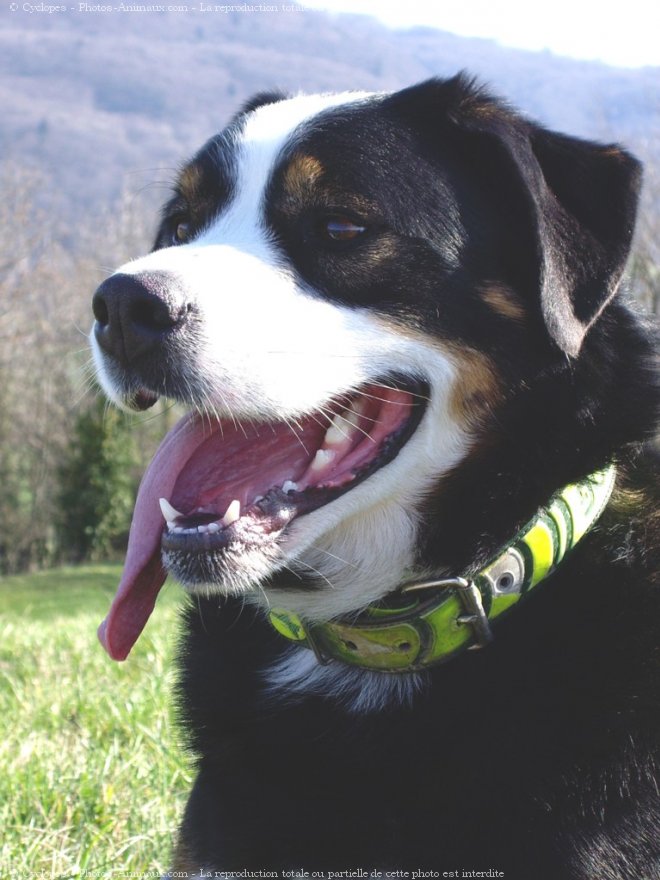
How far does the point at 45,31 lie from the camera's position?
630 ft

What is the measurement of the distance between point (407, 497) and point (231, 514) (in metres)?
0.45

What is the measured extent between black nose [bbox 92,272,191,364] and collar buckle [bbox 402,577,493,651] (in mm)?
810

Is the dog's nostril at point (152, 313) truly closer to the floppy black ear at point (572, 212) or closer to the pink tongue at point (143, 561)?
the pink tongue at point (143, 561)

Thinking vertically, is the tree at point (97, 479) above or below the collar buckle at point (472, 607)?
below

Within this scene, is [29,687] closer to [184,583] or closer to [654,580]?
[184,583]

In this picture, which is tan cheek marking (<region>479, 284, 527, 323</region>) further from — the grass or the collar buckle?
the grass

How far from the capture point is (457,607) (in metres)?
2.14

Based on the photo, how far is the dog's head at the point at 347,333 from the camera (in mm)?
2176

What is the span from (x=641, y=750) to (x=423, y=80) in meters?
1.71

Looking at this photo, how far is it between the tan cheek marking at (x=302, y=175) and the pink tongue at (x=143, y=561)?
632 mm

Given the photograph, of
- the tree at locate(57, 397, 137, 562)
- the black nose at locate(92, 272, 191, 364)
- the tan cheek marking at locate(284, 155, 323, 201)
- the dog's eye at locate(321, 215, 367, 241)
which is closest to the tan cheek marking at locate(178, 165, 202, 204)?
the tan cheek marking at locate(284, 155, 323, 201)

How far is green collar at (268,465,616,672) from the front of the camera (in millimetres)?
2150

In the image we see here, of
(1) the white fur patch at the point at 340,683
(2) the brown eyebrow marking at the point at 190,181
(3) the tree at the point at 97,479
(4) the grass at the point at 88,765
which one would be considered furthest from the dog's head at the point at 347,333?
(3) the tree at the point at 97,479

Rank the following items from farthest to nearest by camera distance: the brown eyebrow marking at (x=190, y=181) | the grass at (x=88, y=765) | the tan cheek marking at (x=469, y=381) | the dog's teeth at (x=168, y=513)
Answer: the grass at (x=88, y=765), the brown eyebrow marking at (x=190, y=181), the tan cheek marking at (x=469, y=381), the dog's teeth at (x=168, y=513)
